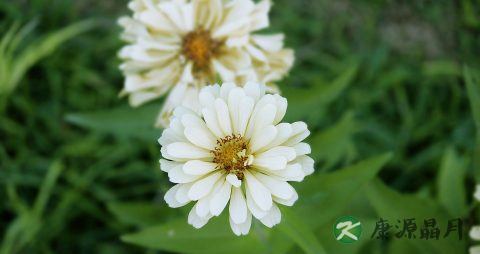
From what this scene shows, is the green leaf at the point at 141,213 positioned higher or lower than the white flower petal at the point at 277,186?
higher

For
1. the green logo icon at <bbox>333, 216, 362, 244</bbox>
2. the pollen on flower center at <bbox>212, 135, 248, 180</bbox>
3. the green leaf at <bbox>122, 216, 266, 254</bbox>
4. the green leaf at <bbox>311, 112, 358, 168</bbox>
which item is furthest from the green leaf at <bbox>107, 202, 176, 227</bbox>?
the pollen on flower center at <bbox>212, 135, 248, 180</bbox>

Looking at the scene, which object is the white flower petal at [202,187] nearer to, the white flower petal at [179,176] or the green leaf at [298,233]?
the white flower petal at [179,176]

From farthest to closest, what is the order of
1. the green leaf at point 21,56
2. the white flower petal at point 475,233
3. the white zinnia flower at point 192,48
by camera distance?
the green leaf at point 21,56 → the white zinnia flower at point 192,48 → the white flower petal at point 475,233

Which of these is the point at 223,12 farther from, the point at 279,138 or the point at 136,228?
the point at 136,228

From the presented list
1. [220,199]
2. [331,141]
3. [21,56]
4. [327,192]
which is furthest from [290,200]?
[21,56]

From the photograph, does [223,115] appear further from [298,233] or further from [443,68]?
[443,68]

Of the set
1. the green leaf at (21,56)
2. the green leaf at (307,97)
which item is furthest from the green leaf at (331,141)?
the green leaf at (21,56)
